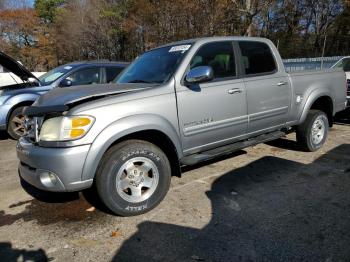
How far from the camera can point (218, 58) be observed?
4.75 meters

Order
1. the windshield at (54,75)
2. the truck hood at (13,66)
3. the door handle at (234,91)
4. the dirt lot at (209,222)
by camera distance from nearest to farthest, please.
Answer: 1. the dirt lot at (209,222)
2. the door handle at (234,91)
3. the truck hood at (13,66)
4. the windshield at (54,75)

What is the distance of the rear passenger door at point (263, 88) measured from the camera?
496cm

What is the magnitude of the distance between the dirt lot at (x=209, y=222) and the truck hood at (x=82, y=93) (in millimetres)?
1249

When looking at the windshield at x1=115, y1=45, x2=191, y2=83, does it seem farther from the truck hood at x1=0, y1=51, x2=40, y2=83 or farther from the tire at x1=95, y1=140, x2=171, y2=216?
the truck hood at x1=0, y1=51, x2=40, y2=83

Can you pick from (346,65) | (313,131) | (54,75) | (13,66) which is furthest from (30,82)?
(346,65)

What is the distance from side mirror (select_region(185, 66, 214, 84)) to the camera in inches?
159

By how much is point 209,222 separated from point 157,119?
1.21 metres

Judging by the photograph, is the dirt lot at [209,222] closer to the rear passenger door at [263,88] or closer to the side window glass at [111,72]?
the rear passenger door at [263,88]

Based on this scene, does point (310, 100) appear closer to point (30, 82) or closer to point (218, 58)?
point (218, 58)

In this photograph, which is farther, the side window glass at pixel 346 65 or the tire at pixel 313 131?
the side window glass at pixel 346 65

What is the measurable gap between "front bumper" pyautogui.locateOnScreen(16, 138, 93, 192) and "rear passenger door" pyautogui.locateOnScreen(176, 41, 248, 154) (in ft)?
4.16

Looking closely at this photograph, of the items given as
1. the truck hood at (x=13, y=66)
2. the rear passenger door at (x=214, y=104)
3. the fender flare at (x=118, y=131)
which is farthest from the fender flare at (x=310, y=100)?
the truck hood at (x=13, y=66)

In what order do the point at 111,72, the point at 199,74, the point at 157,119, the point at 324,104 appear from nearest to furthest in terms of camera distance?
the point at 157,119 → the point at 199,74 → the point at 324,104 → the point at 111,72

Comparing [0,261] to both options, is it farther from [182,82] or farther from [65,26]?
[65,26]
